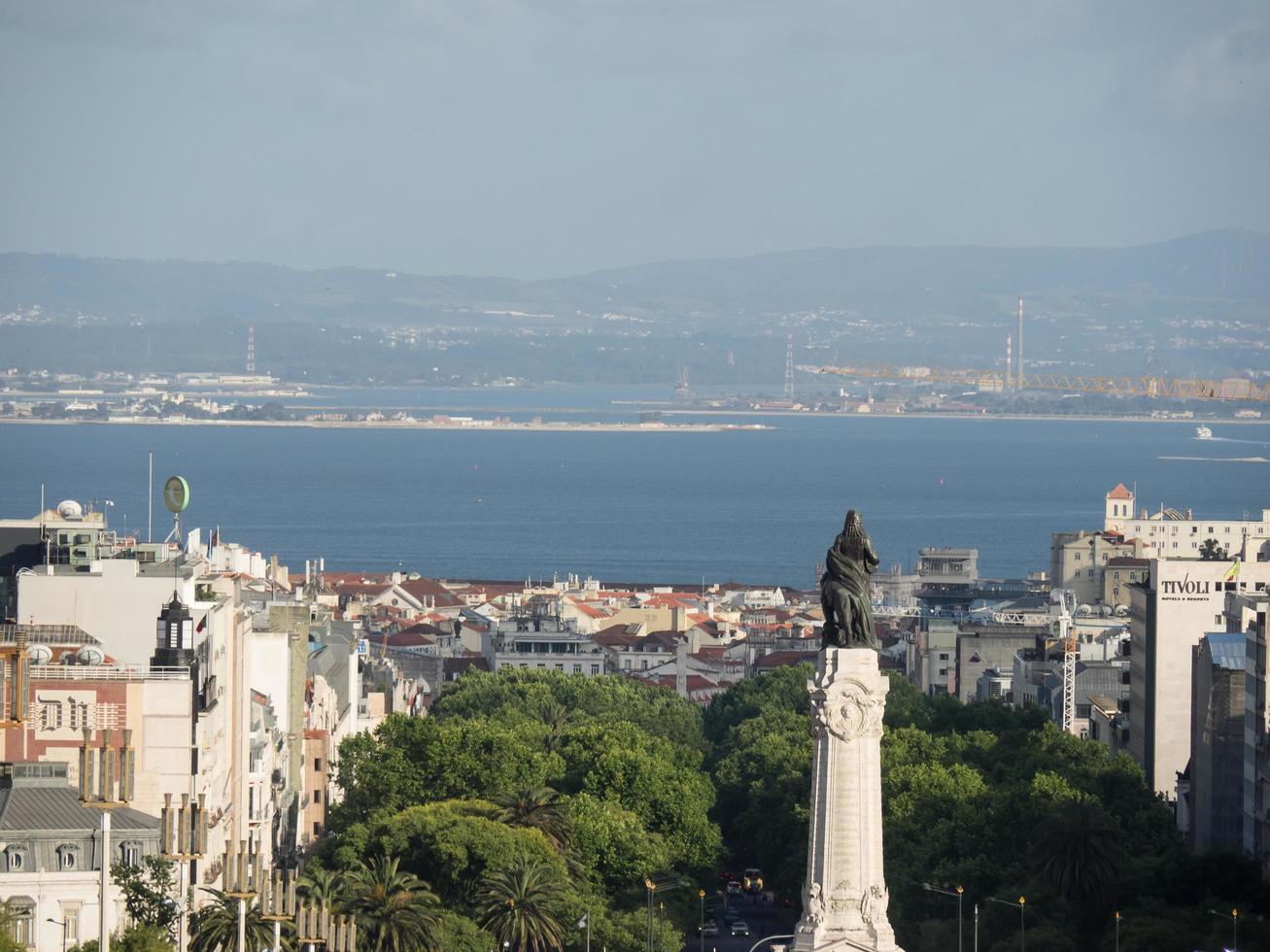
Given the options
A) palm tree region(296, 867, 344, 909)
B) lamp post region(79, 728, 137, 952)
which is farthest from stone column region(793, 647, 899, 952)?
palm tree region(296, 867, 344, 909)

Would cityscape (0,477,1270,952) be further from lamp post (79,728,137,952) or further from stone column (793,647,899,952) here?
stone column (793,647,899,952)

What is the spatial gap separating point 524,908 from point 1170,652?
36.9 metres

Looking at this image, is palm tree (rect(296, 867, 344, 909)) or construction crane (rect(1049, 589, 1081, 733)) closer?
palm tree (rect(296, 867, 344, 909))

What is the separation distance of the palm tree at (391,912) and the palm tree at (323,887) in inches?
10.4

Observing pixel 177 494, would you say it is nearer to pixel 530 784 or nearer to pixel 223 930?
pixel 530 784

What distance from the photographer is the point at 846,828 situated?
4603 cm

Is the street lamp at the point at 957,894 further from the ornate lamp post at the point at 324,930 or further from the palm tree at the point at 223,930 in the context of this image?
the palm tree at the point at 223,930

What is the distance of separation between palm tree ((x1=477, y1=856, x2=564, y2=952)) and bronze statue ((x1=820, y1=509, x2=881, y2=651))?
24.3 metres

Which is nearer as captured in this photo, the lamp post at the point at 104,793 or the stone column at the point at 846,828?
the lamp post at the point at 104,793

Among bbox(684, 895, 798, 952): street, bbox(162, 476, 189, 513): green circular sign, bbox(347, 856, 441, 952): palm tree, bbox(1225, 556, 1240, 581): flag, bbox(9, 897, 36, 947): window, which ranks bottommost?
bbox(684, 895, 798, 952): street

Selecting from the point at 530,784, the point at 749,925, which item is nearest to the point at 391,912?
the point at 530,784

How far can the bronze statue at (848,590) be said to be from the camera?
46812 millimetres

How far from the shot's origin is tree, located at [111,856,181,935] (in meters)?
58.0

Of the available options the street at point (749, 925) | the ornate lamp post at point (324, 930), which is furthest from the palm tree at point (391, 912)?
the street at point (749, 925)
